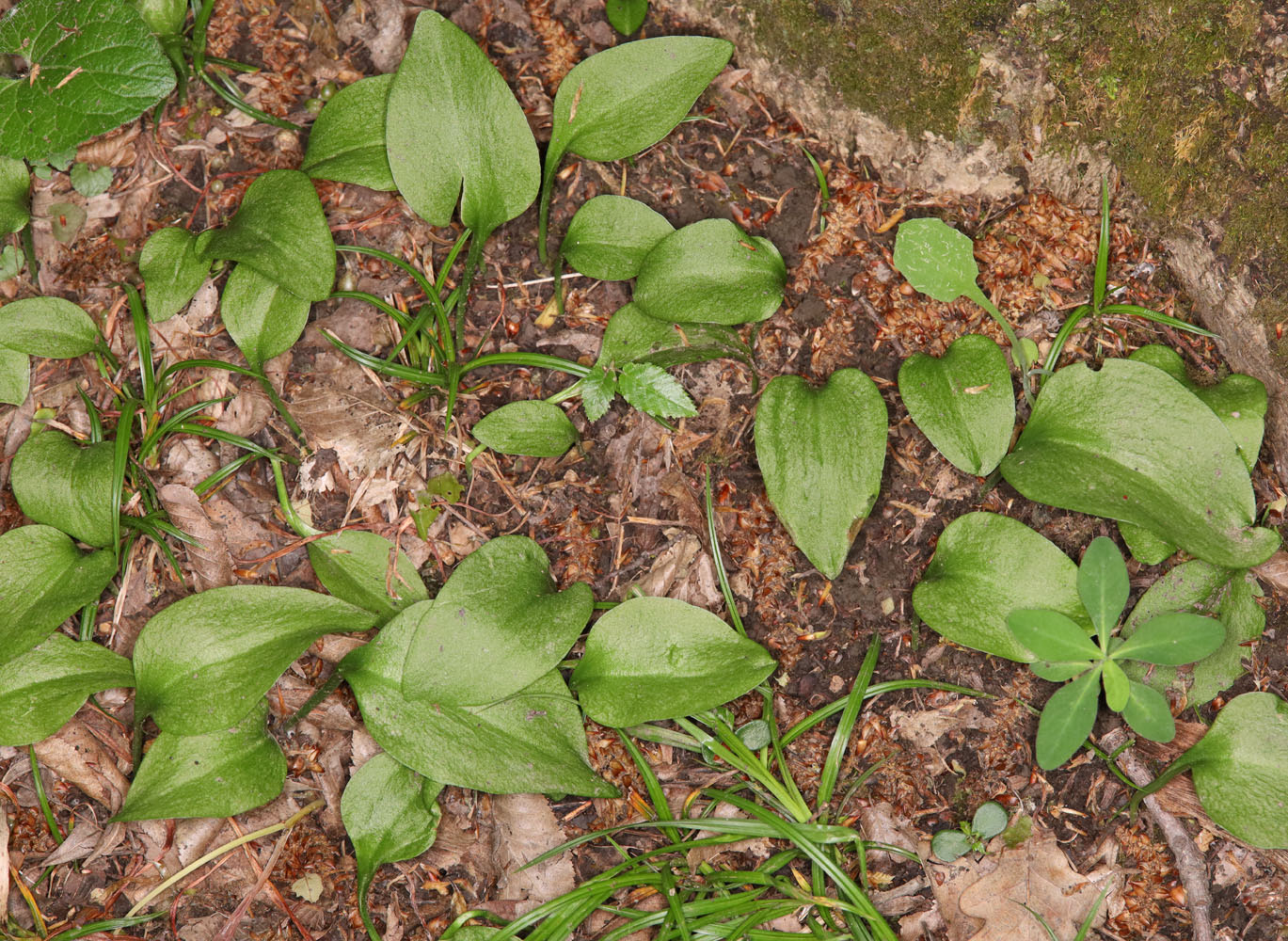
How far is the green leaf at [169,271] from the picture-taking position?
2295 millimetres

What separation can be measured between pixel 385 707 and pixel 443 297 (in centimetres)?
109

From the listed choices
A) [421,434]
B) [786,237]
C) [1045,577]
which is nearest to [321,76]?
[421,434]

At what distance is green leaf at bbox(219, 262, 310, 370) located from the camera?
225 centimetres

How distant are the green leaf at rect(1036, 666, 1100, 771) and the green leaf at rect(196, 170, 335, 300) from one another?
2095 millimetres

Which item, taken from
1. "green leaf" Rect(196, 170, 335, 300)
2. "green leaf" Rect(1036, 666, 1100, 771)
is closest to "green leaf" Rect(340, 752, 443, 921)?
"green leaf" Rect(196, 170, 335, 300)

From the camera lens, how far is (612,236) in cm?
227

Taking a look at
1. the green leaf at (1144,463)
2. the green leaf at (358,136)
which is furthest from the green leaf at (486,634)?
the green leaf at (1144,463)

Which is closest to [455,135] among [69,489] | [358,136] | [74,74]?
[358,136]

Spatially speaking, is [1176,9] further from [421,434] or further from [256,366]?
[256,366]

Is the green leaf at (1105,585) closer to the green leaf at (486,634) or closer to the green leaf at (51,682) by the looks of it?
the green leaf at (486,634)

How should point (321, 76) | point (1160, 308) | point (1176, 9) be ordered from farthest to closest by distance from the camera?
point (321, 76) < point (1160, 308) < point (1176, 9)

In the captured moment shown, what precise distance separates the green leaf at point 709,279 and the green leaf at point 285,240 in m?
0.85

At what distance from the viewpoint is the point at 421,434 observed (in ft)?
7.56

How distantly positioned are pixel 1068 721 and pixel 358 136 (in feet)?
7.64
